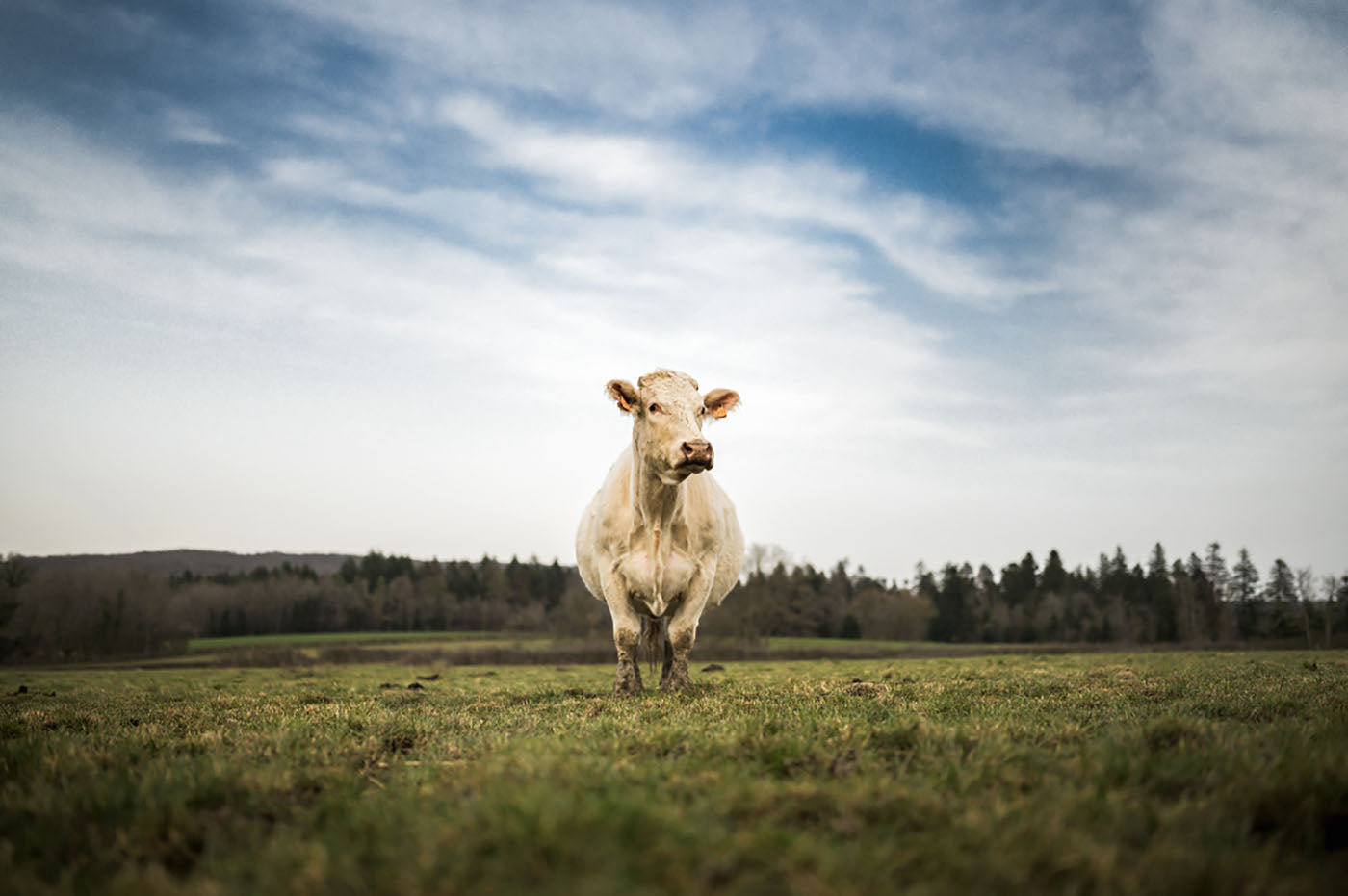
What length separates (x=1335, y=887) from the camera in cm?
248

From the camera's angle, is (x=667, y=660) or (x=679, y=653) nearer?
(x=679, y=653)

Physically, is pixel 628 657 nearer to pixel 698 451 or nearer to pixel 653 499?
pixel 653 499

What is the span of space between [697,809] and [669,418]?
647cm

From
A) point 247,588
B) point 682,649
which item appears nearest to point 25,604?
point 247,588

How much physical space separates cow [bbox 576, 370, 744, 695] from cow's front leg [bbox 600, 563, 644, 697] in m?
0.01

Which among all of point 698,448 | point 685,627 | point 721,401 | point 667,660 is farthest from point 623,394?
point 667,660

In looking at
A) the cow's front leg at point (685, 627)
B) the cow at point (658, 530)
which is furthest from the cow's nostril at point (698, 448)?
the cow's front leg at point (685, 627)

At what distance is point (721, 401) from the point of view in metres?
10.2

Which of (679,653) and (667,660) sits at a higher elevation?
(679,653)

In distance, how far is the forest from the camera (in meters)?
68.4

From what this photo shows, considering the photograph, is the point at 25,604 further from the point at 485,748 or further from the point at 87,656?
the point at 485,748

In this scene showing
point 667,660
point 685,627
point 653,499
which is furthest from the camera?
point 667,660

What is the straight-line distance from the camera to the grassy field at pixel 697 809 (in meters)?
2.45

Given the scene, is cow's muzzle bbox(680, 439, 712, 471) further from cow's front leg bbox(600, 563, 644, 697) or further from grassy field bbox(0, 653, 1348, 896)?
grassy field bbox(0, 653, 1348, 896)
